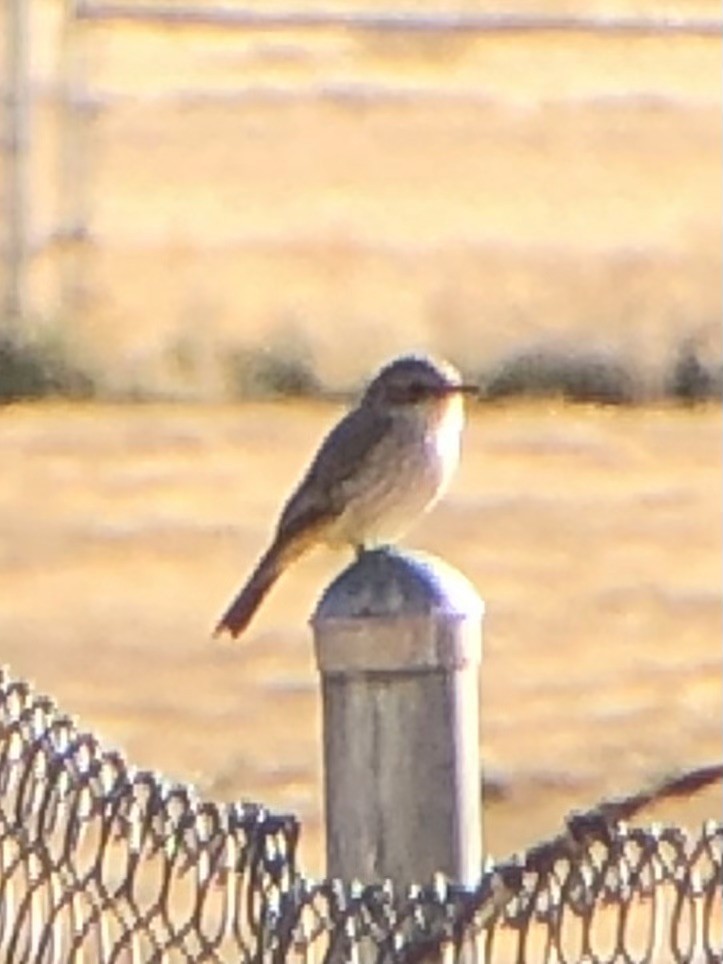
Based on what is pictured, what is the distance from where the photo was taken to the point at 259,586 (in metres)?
6.92

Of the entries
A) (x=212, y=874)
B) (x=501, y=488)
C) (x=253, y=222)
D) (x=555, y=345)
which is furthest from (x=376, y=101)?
(x=212, y=874)

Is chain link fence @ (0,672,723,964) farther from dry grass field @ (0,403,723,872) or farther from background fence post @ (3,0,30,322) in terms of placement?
background fence post @ (3,0,30,322)

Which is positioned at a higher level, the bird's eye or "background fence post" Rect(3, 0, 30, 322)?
"background fence post" Rect(3, 0, 30, 322)

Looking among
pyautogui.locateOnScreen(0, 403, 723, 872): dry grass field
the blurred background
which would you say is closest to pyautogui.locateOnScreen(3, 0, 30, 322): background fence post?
the blurred background

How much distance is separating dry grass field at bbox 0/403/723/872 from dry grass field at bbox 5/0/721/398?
4.62 feet

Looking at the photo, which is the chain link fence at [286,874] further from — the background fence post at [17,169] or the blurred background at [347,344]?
the background fence post at [17,169]

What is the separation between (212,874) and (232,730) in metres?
6.68

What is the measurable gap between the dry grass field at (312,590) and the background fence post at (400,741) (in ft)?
15.8

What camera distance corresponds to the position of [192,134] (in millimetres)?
26297

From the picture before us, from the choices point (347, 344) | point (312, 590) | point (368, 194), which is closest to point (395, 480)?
point (312, 590)

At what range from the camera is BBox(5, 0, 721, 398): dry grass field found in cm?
1927

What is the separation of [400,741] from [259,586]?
9.27 ft

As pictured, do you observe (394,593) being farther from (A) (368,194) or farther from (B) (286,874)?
(A) (368,194)

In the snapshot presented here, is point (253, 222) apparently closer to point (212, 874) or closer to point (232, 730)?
point (232, 730)
